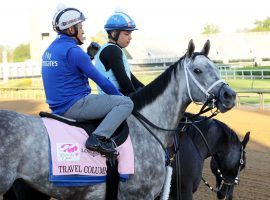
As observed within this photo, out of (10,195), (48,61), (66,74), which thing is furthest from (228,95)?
(10,195)

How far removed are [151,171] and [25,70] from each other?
48.3 metres

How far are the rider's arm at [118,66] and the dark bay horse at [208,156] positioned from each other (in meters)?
0.95

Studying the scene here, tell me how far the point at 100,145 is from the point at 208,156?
2629 mm

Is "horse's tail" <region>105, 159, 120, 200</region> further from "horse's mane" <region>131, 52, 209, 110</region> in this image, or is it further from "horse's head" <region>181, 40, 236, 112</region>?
"horse's head" <region>181, 40, 236, 112</region>

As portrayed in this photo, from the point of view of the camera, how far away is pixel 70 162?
453 cm

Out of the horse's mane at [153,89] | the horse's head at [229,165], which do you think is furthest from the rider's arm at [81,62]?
the horse's head at [229,165]

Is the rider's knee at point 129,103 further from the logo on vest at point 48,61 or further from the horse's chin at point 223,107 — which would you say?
the horse's chin at point 223,107

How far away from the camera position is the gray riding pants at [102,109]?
15.5ft

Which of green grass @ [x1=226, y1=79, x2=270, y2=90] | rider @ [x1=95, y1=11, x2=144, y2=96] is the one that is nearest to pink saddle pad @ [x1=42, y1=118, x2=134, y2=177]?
rider @ [x1=95, y1=11, x2=144, y2=96]

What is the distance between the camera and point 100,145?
15.0 ft

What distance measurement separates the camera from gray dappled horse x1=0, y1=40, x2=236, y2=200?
4246mm

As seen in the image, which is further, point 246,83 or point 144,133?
point 246,83

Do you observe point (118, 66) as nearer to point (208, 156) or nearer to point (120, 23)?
point (120, 23)

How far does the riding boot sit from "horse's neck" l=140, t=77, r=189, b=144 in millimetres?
719
